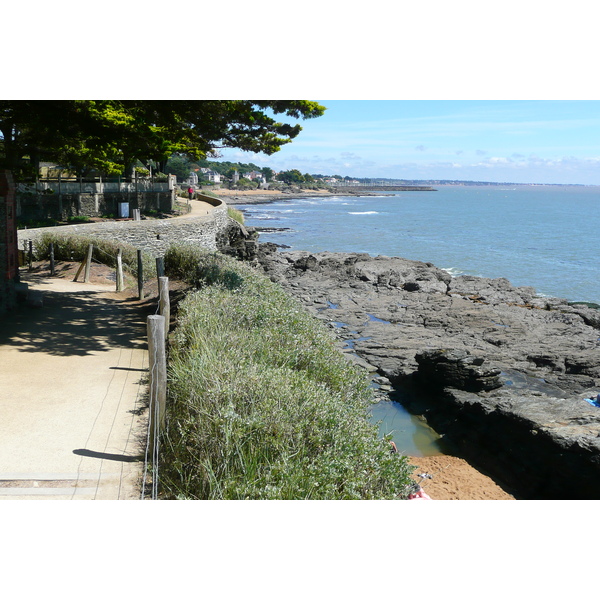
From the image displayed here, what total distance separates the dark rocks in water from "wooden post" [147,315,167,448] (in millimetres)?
8629

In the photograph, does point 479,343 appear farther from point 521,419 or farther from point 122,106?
point 122,106

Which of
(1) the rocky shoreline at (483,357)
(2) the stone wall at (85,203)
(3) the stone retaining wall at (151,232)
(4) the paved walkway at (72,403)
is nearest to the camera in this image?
(4) the paved walkway at (72,403)

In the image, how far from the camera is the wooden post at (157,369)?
6.38 metres

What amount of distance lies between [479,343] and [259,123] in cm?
1004

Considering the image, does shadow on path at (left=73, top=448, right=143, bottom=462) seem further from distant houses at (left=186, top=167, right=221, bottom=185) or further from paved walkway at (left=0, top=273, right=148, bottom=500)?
distant houses at (left=186, top=167, right=221, bottom=185)

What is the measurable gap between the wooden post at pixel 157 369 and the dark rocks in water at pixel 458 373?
8629 mm

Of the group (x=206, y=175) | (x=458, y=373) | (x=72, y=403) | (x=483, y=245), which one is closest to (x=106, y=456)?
(x=72, y=403)

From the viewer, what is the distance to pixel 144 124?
15.3 meters

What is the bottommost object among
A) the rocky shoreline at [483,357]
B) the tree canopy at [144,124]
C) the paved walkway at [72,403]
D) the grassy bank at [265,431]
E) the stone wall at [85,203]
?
the rocky shoreline at [483,357]

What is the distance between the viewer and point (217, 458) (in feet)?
18.0

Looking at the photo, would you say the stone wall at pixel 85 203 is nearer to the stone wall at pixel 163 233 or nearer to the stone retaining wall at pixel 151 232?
the stone wall at pixel 163 233

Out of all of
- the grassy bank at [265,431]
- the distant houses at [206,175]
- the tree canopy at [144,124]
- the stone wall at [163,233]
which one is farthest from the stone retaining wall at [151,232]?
the distant houses at [206,175]

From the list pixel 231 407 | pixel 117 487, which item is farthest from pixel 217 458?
pixel 117 487

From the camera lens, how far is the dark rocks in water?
44.1 feet
